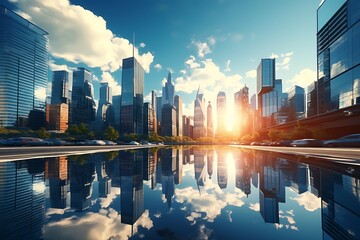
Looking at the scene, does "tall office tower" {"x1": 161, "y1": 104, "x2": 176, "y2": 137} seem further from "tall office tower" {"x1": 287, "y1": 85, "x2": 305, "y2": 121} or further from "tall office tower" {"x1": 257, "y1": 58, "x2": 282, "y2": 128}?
"tall office tower" {"x1": 287, "y1": 85, "x2": 305, "y2": 121}

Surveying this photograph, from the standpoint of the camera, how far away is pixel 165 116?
642 ft

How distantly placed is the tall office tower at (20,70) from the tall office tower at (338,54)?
152m

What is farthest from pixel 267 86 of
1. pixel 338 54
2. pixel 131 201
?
pixel 131 201

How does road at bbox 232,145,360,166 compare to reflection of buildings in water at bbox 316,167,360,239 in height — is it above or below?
below

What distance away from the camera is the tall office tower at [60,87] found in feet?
595

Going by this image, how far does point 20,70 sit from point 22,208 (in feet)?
454

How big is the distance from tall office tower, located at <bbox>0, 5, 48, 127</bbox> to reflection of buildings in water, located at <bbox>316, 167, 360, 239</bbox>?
133228mm

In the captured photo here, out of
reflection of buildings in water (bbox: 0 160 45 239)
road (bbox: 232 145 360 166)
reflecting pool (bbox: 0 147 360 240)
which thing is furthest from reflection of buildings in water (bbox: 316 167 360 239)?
road (bbox: 232 145 360 166)

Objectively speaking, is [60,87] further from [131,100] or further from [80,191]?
[80,191]

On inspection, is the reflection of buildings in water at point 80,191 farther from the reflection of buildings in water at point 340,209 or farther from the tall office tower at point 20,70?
the tall office tower at point 20,70

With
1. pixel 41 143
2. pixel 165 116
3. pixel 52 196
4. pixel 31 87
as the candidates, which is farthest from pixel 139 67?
pixel 52 196

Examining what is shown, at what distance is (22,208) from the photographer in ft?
12.6

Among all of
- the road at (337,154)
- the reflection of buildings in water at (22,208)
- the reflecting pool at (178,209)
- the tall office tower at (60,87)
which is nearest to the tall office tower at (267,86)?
the road at (337,154)

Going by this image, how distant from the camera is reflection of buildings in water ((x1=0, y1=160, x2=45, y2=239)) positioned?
112 inches
